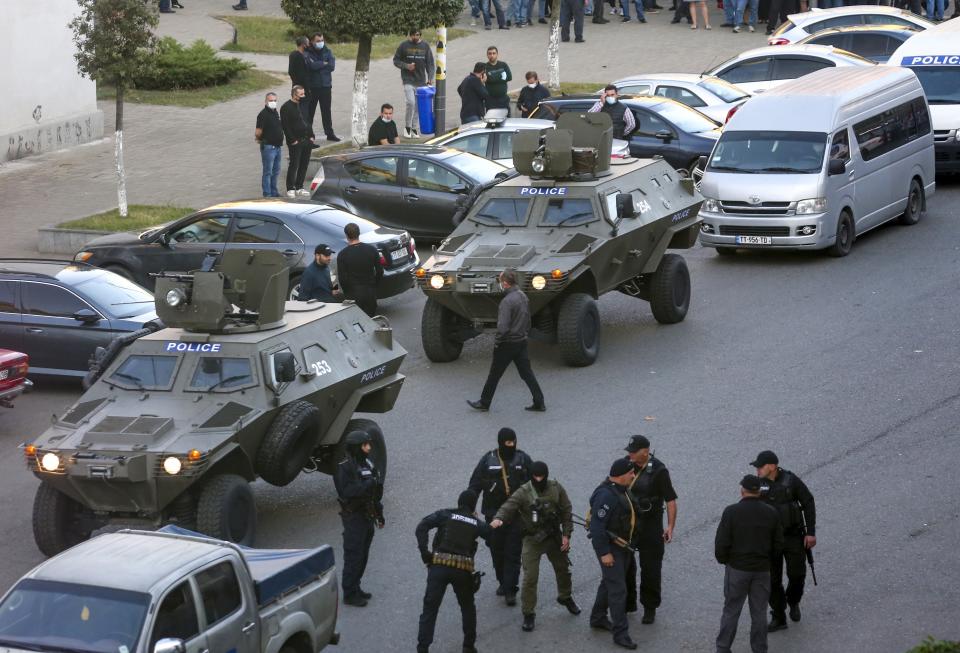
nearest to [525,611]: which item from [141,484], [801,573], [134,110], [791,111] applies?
[801,573]

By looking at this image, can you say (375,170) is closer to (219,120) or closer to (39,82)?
(39,82)

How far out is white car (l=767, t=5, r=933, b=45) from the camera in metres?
31.7

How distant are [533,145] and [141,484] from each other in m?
8.07

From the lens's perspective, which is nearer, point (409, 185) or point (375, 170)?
point (409, 185)

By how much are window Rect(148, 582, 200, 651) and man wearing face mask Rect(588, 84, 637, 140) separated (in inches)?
660

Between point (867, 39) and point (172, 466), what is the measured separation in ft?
76.5

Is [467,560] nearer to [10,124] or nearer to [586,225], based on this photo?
[586,225]

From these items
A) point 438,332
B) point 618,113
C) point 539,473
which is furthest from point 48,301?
point 618,113

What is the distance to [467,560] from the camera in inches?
383

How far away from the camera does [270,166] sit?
23172 mm

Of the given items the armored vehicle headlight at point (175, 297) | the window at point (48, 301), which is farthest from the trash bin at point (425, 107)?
the armored vehicle headlight at point (175, 297)

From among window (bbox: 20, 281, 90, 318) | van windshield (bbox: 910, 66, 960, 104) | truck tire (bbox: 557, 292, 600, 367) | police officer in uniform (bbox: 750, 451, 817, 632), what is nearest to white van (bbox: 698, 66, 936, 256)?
van windshield (bbox: 910, 66, 960, 104)

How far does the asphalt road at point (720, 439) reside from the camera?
1052 centimetres

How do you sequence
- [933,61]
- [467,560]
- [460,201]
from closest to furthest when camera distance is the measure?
[467,560], [460,201], [933,61]
